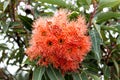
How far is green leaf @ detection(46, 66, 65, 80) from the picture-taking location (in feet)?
4.44

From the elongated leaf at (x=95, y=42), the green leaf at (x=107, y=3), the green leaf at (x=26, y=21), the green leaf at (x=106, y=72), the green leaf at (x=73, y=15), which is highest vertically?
the green leaf at (x=107, y=3)

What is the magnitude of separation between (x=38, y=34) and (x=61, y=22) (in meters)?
0.10

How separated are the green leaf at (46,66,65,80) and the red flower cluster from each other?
6cm

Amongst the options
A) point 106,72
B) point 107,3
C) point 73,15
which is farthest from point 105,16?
point 106,72

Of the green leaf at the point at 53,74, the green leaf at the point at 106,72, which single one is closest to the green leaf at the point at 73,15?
the green leaf at the point at 53,74

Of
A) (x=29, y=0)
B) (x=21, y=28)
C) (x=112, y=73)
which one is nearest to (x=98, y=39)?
(x=112, y=73)

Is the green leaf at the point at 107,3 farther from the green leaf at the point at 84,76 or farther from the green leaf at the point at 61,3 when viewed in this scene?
the green leaf at the point at 84,76

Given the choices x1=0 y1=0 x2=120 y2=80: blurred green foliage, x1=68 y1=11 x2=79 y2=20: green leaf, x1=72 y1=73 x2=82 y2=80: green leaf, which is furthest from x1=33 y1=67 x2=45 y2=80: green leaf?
x1=68 y1=11 x2=79 y2=20: green leaf

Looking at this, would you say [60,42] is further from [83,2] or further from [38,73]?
[83,2]

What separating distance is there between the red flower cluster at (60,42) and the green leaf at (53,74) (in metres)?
0.06

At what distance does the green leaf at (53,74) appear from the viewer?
135cm

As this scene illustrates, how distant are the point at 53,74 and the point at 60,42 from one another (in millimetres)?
206

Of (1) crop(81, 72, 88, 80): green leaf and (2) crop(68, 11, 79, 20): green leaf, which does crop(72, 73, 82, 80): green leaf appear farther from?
(2) crop(68, 11, 79, 20): green leaf

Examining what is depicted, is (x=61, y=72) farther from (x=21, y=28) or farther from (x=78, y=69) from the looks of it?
(x=21, y=28)
